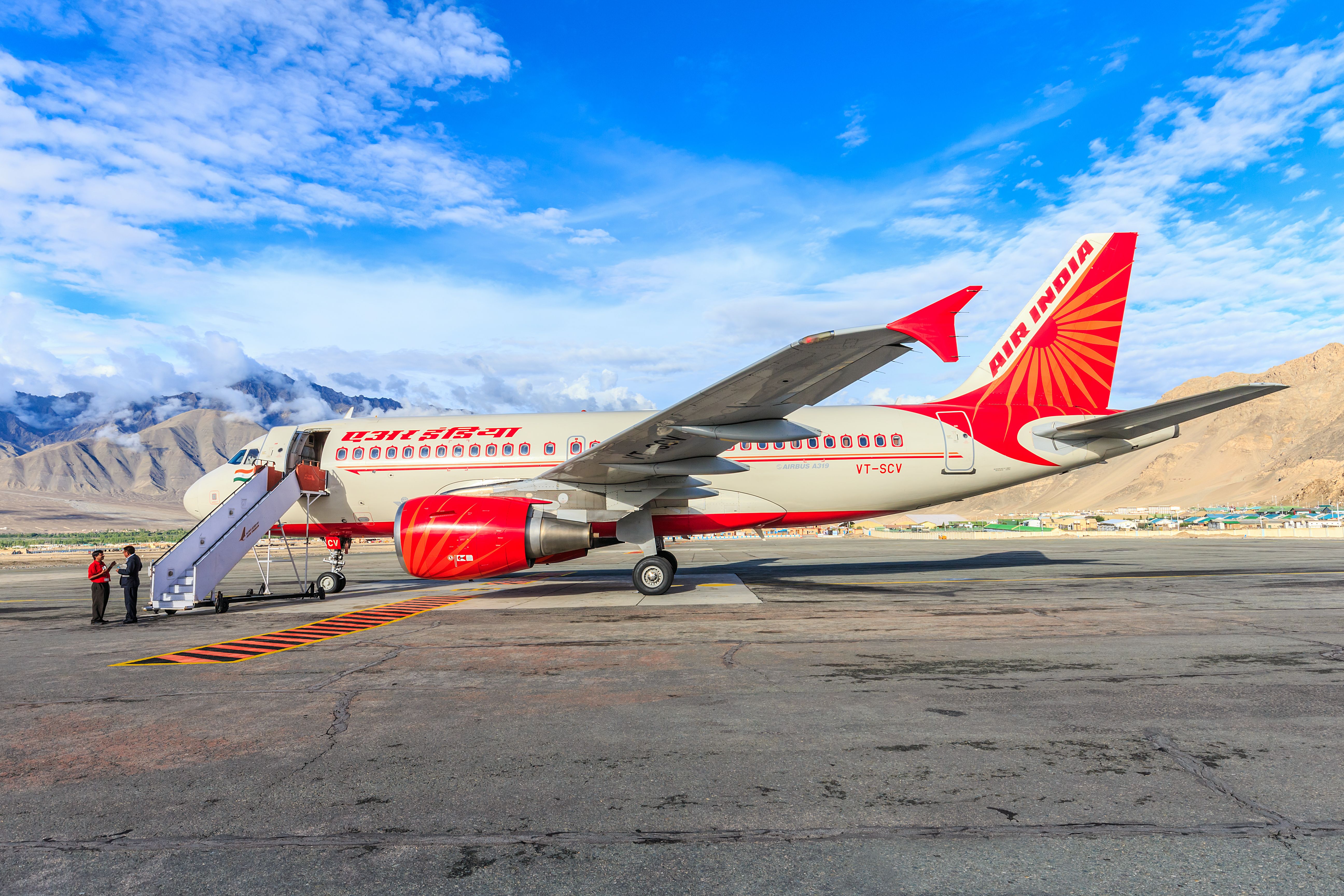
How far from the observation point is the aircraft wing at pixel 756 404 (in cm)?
998

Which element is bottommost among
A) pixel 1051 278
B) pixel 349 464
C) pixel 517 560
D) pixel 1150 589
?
pixel 1150 589

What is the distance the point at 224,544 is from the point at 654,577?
869 cm

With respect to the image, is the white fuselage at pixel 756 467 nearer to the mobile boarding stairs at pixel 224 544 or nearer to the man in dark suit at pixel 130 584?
the mobile boarding stairs at pixel 224 544

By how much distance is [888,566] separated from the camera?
23.1 meters

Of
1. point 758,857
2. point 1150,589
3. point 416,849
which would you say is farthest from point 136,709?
point 1150,589

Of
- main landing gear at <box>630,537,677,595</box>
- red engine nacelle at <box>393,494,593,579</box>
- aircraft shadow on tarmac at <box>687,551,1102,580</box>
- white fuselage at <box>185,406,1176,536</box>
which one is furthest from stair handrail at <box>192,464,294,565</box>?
aircraft shadow on tarmac at <box>687,551,1102,580</box>

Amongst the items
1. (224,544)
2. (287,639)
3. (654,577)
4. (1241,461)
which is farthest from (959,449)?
(1241,461)

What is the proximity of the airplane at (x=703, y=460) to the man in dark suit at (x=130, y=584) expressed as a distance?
3474 mm

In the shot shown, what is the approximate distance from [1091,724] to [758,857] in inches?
137

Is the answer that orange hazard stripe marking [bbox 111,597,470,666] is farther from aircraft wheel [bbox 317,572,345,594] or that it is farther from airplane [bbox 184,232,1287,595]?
aircraft wheel [bbox 317,572,345,594]

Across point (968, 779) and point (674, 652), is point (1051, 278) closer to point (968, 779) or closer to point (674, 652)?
point (674, 652)

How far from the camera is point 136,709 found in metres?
6.59

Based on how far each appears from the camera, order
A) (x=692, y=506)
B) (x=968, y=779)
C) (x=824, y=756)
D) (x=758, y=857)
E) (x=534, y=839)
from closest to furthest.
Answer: (x=758, y=857) < (x=534, y=839) < (x=968, y=779) < (x=824, y=756) < (x=692, y=506)

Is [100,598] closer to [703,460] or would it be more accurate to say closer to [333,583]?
[333,583]
